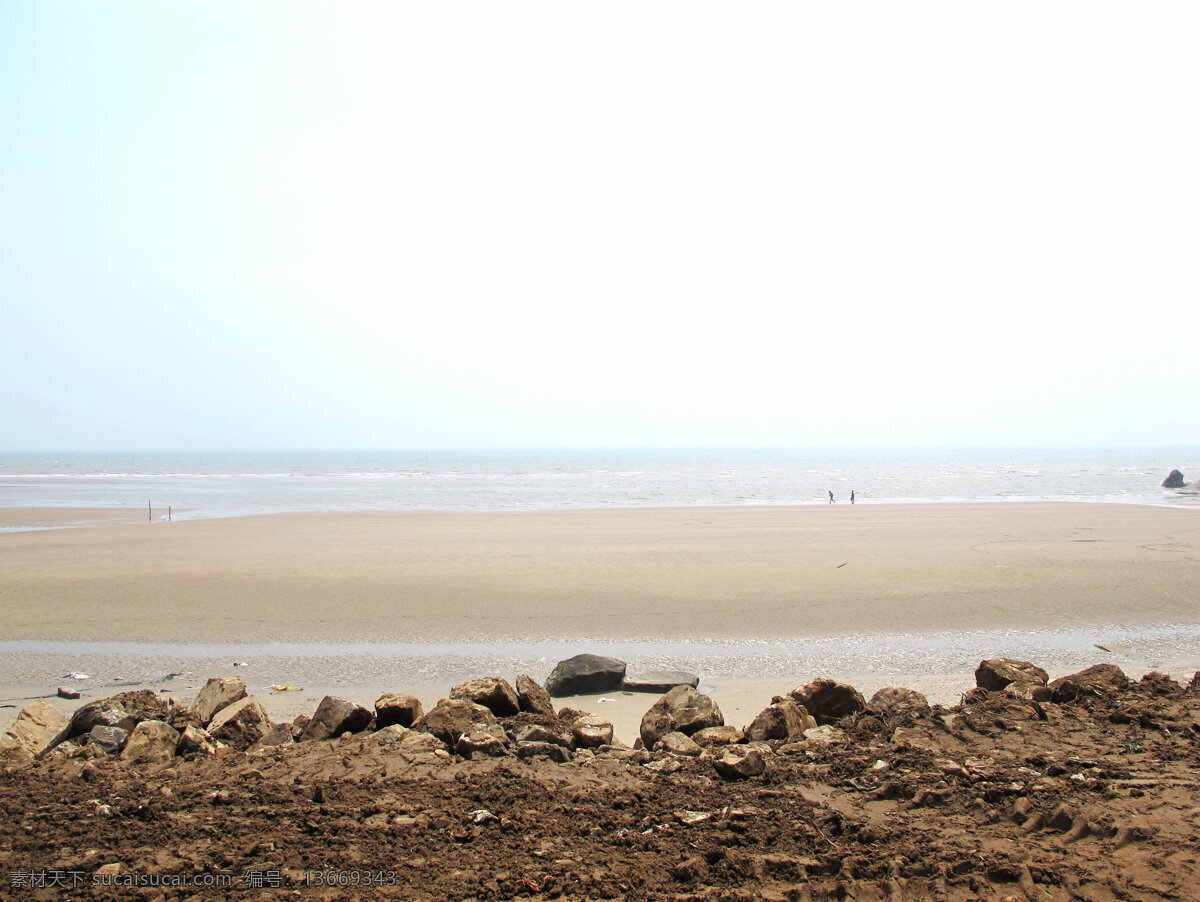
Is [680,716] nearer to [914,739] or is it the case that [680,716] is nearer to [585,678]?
[914,739]

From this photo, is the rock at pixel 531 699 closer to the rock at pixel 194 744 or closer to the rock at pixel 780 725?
the rock at pixel 780 725

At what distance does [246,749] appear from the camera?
245 inches

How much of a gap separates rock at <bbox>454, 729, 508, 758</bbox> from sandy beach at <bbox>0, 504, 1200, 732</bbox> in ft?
Answer: 7.28

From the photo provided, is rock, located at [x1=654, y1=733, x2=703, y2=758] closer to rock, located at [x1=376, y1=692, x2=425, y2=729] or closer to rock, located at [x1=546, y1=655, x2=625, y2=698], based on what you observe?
rock, located at [x1=376, y1=692, x2=425, y2=729]

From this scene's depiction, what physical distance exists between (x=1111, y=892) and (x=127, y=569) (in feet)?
67.8

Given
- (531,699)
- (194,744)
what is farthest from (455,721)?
(194,744)

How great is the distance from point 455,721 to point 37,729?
3743 mm

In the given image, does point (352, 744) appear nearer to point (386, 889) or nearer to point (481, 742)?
point (481, 742)

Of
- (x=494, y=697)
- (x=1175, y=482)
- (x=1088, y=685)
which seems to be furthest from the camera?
(x=1175, y=482)

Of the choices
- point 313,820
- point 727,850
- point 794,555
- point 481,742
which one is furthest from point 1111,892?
point 794,555

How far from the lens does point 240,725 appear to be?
21.5 ft

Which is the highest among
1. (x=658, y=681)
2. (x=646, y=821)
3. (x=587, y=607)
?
(x=646, y=821)

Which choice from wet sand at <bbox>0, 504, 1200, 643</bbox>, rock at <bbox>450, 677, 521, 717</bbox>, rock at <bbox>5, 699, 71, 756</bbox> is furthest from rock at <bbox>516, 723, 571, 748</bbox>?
wet sand at <bbox>0, 504, 1200, 643</bbox>

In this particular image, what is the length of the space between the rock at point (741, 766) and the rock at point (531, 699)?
216 cm
